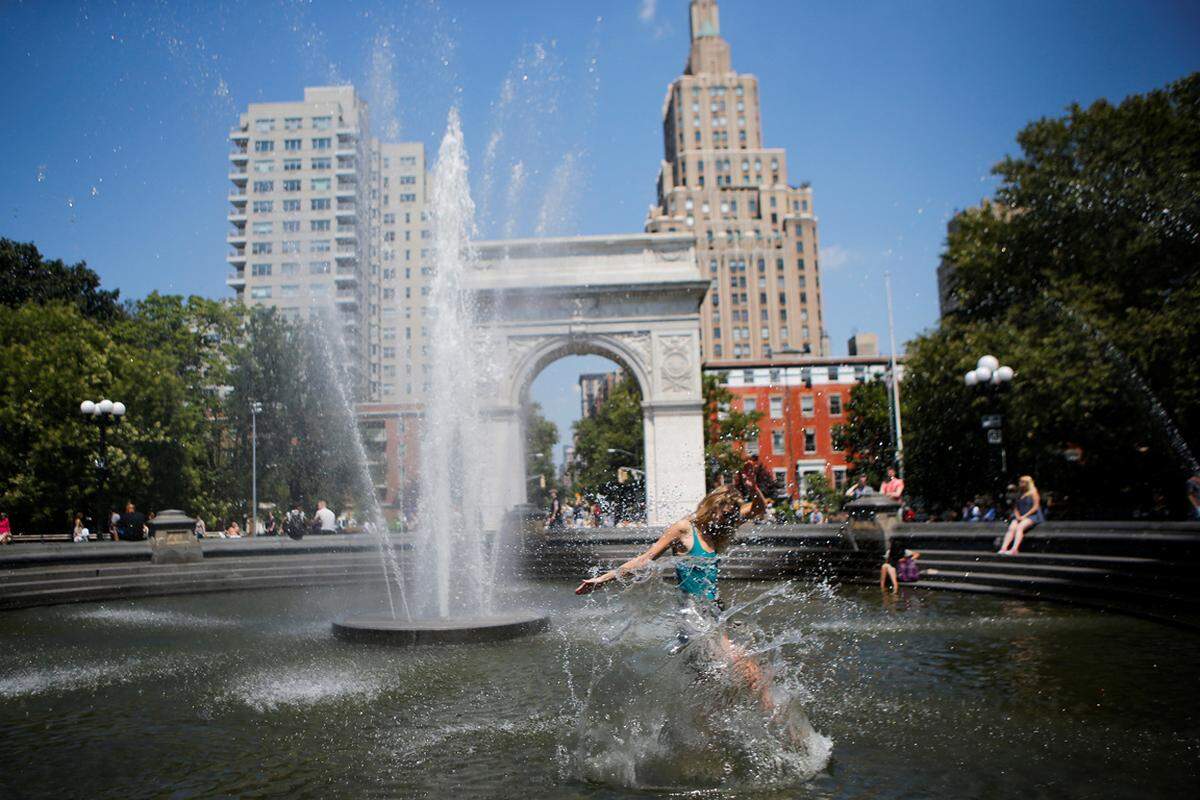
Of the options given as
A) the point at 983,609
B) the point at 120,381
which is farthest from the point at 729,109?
the point at 983,609

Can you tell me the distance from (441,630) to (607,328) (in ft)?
79.4

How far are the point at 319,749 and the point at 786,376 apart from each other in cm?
6196

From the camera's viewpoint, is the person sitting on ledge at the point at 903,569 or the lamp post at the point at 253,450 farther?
the lamp post at the point at 253,450

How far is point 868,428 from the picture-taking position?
43.3 m

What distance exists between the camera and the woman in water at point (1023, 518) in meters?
12.1

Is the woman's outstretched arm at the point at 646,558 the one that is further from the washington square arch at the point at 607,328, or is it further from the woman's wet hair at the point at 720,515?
the washington square arch at the point at 607,328

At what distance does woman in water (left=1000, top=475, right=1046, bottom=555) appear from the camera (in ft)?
39.7

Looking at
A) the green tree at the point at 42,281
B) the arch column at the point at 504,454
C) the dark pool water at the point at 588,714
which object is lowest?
the dark pool water at the point at 588,714

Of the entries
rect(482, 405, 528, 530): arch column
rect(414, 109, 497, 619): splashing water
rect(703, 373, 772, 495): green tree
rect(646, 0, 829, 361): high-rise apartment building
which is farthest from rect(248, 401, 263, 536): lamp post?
rect(646, 0, 829, 361): high-rise apartment building

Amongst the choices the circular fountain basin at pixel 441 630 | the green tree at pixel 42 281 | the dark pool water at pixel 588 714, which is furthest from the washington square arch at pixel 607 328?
the circular fountain basin at pixel 441 630

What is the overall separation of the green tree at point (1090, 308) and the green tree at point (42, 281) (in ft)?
99.9

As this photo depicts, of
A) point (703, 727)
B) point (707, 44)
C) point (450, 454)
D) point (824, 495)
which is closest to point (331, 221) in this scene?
point (824, 495)

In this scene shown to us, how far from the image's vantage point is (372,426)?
5284cm

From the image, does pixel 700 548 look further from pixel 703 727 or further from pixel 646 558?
pixel 703 727
